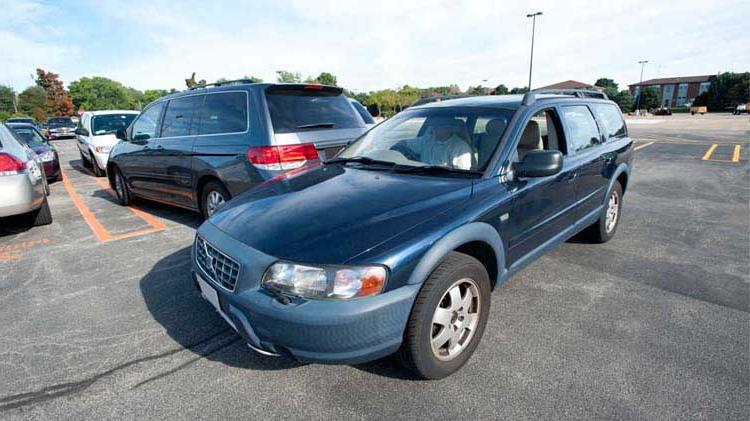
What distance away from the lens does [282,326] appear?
1.89 m

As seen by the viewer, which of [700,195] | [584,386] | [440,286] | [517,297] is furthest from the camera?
[700,195]

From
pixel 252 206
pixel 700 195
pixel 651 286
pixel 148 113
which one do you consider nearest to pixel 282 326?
pixel 252 206

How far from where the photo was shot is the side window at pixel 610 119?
423 cm

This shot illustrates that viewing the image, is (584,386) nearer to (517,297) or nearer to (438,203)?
(517,297)

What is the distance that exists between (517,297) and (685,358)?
1111 mm

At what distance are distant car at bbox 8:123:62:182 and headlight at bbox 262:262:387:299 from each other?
29.8 ft

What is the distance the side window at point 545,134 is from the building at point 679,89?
113256mm

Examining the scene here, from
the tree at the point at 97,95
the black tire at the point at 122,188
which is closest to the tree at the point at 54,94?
the tree at the point at 97,95

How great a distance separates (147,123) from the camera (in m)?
5.84

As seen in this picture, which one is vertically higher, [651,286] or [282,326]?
[282,326]

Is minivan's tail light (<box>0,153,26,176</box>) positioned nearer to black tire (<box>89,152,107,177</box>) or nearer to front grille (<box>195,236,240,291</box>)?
front grille (<box>195,236,240,291</box>)

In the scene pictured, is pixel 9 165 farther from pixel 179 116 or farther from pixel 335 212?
pixel 335 212

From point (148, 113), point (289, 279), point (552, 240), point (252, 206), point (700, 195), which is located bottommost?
point (700, 195)

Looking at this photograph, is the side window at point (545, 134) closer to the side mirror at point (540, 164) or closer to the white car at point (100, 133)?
the side mirror at point (540, 164)
